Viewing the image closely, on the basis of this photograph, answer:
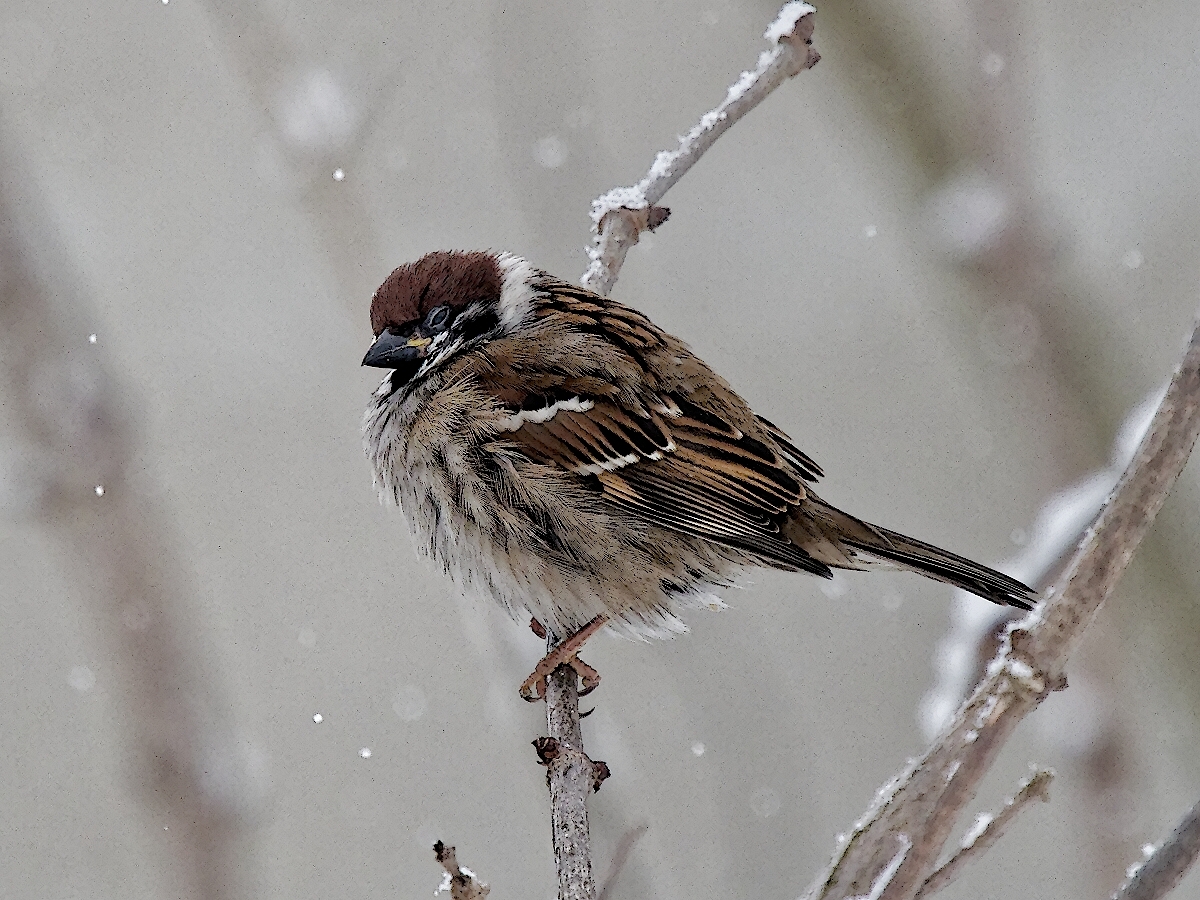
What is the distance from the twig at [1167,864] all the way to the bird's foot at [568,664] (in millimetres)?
1790

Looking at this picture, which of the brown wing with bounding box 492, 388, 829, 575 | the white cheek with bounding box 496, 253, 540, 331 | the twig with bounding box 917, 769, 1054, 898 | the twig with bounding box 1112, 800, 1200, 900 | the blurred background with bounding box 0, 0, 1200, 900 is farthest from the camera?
the blurred background with bounding box 0, 0, 1200, 900

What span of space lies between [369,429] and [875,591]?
278cm

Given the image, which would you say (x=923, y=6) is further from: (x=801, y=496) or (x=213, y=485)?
(x=213, y=485)

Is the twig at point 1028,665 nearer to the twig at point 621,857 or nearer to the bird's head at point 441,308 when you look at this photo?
the twig at point 621,857

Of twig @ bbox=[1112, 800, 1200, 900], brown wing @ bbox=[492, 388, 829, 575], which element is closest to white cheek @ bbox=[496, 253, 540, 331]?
brown wing @ bbox=[492, 388, 829, 575]

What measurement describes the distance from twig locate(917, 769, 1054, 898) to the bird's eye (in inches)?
78.2

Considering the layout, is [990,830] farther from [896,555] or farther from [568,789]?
[896,555]

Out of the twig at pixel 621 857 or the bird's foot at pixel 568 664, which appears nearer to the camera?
the twig at pixel 621 857

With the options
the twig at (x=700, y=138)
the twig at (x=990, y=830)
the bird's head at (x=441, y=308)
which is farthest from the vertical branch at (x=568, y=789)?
the twig at (x=700, y=138)

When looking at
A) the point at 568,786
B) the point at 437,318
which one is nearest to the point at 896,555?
the point at 568,786

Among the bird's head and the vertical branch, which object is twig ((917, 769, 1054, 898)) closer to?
the vertical branch

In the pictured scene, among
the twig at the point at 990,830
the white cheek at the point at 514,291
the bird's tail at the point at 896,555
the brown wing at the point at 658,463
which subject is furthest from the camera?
the white cheek at the point at 514,291

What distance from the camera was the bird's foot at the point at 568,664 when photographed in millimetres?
3014

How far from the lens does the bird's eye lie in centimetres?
311
